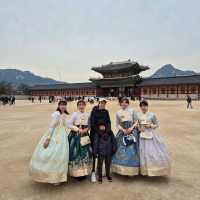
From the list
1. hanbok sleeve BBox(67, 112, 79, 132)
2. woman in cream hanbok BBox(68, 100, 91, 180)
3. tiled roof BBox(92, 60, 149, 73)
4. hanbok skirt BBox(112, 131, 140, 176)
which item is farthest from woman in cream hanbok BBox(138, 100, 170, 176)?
tiled roof BBox(92, 60, 149, 73)

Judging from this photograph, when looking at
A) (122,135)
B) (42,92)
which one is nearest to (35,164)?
(122,135)

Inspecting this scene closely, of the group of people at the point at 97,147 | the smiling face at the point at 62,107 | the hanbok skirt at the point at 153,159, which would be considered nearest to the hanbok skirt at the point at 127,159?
the group of people at the point at 97,147

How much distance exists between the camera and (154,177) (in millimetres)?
4141

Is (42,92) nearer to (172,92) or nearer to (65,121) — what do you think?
(172,92)

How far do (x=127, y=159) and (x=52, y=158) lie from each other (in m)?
1.36

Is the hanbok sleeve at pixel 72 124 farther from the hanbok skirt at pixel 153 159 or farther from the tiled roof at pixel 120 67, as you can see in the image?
the tiled roof at pixel 120 67

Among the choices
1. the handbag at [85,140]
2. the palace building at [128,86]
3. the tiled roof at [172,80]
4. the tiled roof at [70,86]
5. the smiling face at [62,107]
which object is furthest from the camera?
the tiled roof at [70,86]

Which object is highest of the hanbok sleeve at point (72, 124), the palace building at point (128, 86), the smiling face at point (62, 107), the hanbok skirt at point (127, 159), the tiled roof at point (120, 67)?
the tiled roof at point (120, 67)

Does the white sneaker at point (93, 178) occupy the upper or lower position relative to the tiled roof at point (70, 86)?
lower

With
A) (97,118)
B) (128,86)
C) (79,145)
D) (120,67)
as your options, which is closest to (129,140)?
(97,118)

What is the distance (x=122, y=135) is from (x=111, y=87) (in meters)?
54.2

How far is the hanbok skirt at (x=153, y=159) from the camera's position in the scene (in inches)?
151

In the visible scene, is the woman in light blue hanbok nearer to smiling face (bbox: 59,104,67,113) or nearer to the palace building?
smiling face (bbox: 59,104,67,113)

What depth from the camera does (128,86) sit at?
54.8 m
